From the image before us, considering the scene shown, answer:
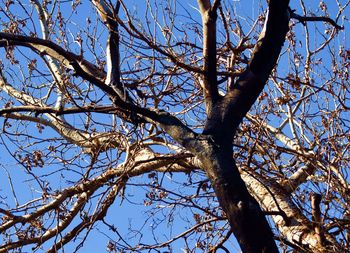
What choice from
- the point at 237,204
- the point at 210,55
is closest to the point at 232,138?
the point at 237,204

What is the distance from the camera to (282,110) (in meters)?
7.44

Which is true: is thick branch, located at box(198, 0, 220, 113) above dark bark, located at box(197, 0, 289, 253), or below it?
above

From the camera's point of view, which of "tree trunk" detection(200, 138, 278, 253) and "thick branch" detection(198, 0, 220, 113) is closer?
"tree trunk" detection(200, 138, 278, 253)

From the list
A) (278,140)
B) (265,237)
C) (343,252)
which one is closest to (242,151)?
(278,140)

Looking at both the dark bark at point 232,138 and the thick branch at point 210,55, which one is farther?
the thick branch at point 210,55

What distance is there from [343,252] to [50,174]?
3.17 metres

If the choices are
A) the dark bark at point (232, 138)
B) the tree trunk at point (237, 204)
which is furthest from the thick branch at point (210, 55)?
the tree trunk at point (237, 204)

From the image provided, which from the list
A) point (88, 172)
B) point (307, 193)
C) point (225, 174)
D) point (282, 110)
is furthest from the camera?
point (282, 110)

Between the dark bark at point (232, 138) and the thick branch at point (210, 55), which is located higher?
the thick branch at point (210, 55)

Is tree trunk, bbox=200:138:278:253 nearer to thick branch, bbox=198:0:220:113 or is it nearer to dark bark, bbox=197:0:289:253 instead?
dark bark, bbox=197:0:289:253

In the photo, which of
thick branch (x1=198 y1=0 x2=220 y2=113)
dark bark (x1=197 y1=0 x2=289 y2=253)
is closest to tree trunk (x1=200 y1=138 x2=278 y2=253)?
dark bark (x1=197 y1=0 x2=289 y2=253)

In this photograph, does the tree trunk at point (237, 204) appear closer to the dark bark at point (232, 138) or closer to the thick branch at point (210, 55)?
the dark bark at point (232, 138)

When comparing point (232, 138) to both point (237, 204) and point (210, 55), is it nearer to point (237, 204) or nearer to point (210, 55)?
point (237, 204)

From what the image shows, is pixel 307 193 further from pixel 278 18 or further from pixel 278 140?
pixel 278 18
